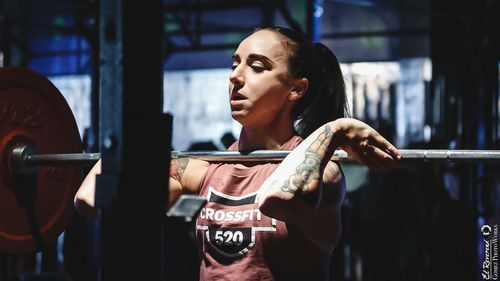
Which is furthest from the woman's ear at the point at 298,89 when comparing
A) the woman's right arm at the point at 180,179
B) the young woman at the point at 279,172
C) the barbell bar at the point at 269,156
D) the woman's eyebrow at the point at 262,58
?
the woman's right arm at the point at 180,179

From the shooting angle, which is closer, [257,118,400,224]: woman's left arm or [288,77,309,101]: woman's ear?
[257,118,400,224]: woman's left arm

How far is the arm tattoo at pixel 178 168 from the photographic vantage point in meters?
2.28

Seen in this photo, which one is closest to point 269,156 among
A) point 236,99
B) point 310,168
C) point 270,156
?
point 270,156

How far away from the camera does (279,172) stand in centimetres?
195

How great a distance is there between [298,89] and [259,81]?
6.5 inches

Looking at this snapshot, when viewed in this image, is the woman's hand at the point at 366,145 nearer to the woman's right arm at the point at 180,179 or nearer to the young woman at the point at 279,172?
the young woman at the point at 279,172

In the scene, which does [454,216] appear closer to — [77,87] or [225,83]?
[225,83]

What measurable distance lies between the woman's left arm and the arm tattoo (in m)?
0.40

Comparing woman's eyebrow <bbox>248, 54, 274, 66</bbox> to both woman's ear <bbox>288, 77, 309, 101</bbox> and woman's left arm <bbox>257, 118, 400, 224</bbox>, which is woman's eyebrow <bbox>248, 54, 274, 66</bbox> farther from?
woman's left arm <bbox>257, 118, 400, 224</bbox>

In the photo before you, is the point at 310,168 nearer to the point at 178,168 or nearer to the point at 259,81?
the point at 259,81

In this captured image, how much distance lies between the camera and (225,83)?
9883 millimetres

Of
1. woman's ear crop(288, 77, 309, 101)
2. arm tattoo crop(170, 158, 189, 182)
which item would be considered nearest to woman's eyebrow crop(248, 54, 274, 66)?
woman's ear crop(288, 77, 309, 101)

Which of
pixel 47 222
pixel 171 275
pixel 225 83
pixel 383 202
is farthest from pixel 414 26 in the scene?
pixel 47 222

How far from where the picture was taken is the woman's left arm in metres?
1.86
